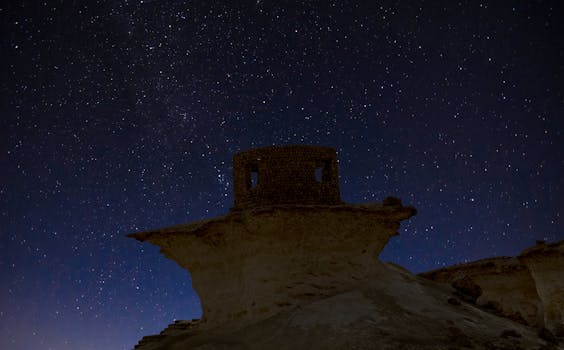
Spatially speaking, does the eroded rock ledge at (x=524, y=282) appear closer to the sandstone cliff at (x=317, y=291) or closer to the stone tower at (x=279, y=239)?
the sandstone cliff at (x=317, y=291)

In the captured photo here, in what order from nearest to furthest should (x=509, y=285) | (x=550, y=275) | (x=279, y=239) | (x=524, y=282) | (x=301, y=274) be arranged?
(x=301, y=274) → (x=279, y=239) → (x=550, y=275) → (x=524, y=282) → (x=509, y=285)

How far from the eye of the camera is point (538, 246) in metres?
17.5

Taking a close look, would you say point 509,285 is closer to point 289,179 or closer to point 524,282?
point 524,282

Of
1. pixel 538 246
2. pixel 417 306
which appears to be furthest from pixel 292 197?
pixel 538 246

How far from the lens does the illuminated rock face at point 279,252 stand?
1314cm

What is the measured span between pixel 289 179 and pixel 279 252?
180cm

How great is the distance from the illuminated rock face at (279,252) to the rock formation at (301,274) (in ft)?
0.08

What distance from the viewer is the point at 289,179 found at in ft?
45.5

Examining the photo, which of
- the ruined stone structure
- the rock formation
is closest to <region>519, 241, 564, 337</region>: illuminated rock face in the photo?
the rock formation

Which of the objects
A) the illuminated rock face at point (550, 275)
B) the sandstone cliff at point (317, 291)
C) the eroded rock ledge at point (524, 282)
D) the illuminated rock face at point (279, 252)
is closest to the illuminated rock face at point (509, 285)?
the eroded rock ledge at point (524, 282)

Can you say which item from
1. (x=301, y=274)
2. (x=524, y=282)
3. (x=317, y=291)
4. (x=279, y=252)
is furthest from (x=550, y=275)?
(x=279, y=252)

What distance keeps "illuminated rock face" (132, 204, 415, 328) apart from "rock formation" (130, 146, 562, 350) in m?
0.03

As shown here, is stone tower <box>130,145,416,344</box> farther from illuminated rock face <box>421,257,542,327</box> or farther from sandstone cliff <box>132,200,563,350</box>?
illuminated rock face <box>421,257,542,327</box>

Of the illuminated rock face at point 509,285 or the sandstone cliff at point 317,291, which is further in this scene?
the illuminated rock face at point 509,285
